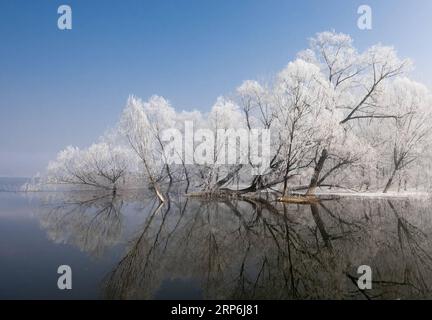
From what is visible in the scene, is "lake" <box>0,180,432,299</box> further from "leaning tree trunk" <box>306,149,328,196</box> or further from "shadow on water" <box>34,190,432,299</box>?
"leaning tree trunk" <box>306,149,328,196</box>

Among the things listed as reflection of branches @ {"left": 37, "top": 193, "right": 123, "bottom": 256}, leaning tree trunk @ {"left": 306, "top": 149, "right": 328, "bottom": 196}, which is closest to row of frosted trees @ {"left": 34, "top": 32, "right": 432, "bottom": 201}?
leaning tree trunk @ {"left": 306, "top": 149, "right": 328, "bottom": 196}

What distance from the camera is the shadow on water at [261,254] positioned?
7.56 m

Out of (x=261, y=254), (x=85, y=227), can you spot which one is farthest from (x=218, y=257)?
(x=85, y=227)

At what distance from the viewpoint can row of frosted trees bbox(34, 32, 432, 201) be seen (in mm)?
27656

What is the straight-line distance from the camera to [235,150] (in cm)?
3112

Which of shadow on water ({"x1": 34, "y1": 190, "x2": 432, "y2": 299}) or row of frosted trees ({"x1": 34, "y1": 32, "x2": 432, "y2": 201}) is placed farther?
row of frosted trees ({"x1": 34, "y1": 32, "x2": 432, "y2": 201})

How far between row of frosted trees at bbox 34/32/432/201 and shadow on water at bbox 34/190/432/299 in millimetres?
10461

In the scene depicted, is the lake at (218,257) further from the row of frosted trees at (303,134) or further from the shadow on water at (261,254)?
the row of frosted trees at (303,134)

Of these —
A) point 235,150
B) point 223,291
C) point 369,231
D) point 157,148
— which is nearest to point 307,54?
point 235,150

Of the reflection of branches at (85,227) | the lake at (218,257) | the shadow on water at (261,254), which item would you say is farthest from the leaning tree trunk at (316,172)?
the reflection of branches at (85,227)

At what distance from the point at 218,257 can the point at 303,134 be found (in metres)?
18.4

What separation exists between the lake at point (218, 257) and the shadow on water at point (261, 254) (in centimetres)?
3

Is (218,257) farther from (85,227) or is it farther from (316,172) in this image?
(316,172)
